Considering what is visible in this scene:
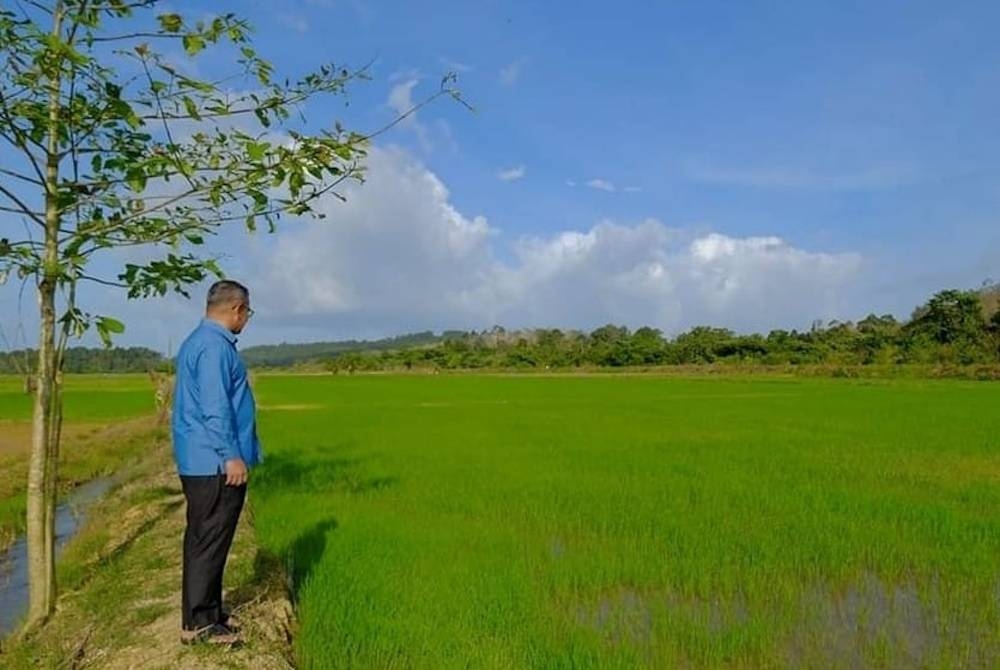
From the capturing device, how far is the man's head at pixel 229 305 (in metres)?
3.20

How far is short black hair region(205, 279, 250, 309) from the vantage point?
3.20m

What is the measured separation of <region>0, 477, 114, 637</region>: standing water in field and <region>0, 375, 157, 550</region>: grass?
32 centimetres

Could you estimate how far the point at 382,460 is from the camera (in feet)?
37.7

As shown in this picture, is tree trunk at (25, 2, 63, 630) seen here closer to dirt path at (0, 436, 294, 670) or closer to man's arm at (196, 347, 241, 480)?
dirt path at (0, 436, 294, 670)

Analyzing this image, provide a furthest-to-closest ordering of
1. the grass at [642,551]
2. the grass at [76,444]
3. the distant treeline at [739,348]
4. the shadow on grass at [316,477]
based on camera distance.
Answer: the distant treeline at [739,348], the grass at [76,444], the shadow on grass at [316,477], the grass at [642,551]

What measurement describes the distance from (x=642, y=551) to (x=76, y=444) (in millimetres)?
13125

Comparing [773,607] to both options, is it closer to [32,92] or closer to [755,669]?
[755,669]

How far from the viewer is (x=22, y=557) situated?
6.67 meters

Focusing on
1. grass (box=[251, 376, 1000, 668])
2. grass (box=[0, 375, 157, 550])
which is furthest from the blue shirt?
grass (box=[0, 375, 157, 550])

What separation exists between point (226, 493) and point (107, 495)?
718cm

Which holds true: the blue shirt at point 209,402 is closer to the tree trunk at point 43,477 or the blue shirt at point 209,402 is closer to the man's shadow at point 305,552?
the tree trunk at point 43,477

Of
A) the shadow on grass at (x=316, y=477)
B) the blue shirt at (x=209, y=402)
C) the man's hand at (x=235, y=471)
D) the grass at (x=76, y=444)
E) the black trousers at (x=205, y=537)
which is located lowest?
the grass at (x=76, y=444)

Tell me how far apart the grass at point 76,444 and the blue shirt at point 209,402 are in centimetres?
159

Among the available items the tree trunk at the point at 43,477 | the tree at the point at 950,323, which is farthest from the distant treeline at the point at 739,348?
the tree trunk at the point at 43,477
